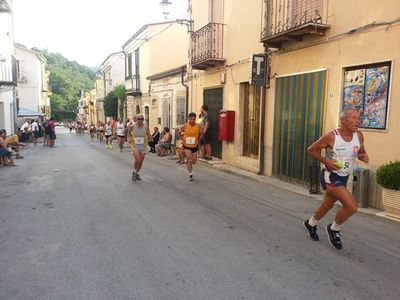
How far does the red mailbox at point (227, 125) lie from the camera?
12898mm

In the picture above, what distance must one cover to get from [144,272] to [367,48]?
5680 millimetres

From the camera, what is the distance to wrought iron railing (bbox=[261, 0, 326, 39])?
868cm

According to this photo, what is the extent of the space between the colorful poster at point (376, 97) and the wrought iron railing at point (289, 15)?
6.11ft

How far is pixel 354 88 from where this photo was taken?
24.9 feet

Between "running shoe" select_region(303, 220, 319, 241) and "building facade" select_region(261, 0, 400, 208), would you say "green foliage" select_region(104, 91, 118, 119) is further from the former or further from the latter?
"running shoe" select_region(303, 220, 319, 241)

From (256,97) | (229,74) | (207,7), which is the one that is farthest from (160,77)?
(256,97)

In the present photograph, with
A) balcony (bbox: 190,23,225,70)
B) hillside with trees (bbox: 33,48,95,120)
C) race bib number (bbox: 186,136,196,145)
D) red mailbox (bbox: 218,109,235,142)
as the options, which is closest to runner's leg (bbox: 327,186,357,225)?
race bib number (bbox: 186,136,196,145)

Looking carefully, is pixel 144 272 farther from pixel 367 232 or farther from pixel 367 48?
pixel 367 48

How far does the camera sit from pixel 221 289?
3699mm

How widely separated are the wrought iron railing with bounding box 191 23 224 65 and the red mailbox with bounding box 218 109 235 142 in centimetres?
202

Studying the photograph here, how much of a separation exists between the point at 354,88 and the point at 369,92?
412 millimetres

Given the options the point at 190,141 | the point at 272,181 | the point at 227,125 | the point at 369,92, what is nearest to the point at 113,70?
the point at 227,125

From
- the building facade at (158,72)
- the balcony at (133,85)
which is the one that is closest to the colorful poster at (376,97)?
the building facade at (158,72)

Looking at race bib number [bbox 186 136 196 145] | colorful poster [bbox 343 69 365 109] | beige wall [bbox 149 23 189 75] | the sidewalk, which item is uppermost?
beige wall [bbox 149 23 189 75]
